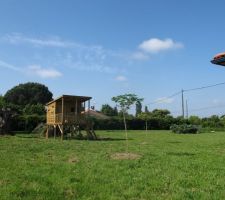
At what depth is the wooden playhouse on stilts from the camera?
33625 millimetres

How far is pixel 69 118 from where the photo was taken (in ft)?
110

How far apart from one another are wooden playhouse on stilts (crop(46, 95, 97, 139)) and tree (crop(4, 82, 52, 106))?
5335 centimetres

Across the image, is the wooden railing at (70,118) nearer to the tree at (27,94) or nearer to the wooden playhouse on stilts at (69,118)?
the wooden playhouse on stilts at (69,118)

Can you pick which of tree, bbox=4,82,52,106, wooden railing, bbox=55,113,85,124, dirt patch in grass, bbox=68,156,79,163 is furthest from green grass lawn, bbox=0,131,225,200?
tree, bbox=4,82,52,106

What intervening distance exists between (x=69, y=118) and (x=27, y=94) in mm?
61232

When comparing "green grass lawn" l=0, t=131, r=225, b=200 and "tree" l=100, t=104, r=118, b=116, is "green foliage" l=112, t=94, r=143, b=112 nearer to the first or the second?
"green grass lawn" l=0, t=131, r=225, b=200

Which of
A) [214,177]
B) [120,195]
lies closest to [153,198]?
[120,195]

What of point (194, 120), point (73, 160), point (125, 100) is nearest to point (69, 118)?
point (125, 100)

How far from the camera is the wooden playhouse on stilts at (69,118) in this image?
33.6 meters

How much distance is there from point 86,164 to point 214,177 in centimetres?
400

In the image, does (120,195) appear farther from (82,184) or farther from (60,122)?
(60,122)

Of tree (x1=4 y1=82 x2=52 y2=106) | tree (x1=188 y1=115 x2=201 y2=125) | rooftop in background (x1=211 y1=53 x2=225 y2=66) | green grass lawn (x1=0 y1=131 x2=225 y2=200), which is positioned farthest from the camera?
→ tree (x1=4 y1=82 x2=52 y2=106)

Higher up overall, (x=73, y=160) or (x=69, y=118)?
(x=69, y=118)

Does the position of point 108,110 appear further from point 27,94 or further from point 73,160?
point 73,160
